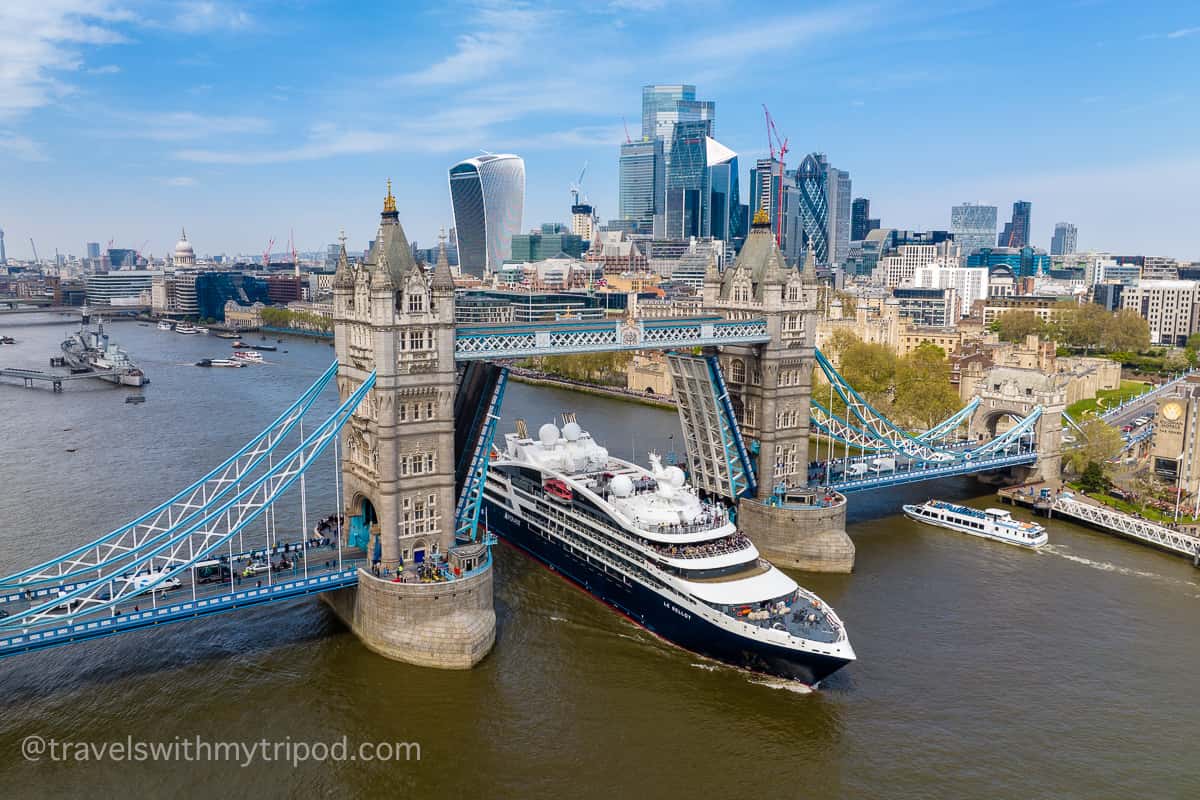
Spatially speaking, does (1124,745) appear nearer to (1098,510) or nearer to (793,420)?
(793,420)

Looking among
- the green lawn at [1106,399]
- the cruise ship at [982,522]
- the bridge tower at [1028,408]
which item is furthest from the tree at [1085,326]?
the cruise ship at [982,522]

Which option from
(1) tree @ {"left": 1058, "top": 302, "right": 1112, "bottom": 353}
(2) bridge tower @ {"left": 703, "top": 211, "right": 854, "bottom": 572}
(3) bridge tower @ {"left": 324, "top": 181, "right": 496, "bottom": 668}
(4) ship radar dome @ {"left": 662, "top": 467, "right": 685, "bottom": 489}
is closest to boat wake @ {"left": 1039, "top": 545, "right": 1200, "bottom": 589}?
(2) bridge tower @ {"left": 703, "top": 211, "right": 854, "bottom": 572}

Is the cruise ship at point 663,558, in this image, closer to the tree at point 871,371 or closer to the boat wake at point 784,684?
the boat wake at point 784,684

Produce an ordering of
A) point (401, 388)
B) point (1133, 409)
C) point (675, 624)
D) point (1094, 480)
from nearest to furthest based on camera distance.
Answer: point (401, 388) → point (675, 624) → point (1094, 480) → point (1133, 409)

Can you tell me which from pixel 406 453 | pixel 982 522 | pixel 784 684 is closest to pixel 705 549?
pixel 784 684

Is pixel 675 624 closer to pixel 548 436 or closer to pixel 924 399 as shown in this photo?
pixel 548 436

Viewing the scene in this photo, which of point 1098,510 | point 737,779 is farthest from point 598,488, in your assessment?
point 1098,510
